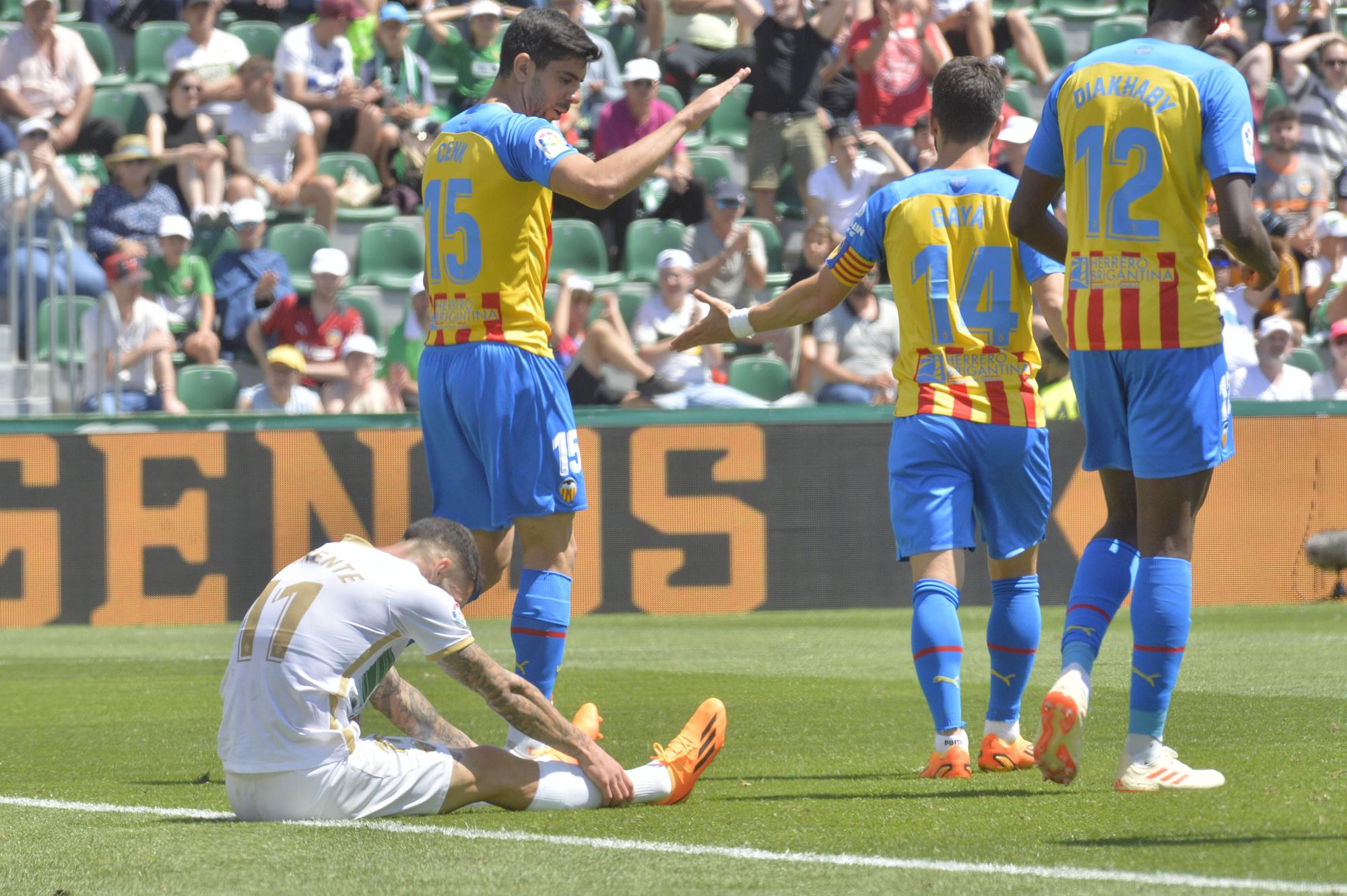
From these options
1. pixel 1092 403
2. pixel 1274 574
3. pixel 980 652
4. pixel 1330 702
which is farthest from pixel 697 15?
pixel 1092 403

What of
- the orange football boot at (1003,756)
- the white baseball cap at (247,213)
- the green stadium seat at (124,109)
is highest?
the green stadium seat at (124,109)

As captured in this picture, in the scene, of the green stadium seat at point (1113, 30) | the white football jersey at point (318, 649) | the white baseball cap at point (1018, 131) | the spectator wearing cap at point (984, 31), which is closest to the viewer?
the white football jersey at point (318, 649)

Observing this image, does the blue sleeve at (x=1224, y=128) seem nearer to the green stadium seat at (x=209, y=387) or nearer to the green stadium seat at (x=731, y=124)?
the green stadium seat at (x=209, y=387)

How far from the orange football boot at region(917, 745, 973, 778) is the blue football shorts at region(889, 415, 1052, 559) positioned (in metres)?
0.61

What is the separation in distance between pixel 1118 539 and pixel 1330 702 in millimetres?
2375

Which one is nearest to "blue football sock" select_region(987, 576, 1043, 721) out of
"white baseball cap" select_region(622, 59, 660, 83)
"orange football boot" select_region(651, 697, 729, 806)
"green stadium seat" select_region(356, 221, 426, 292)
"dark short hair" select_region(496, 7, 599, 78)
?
"orange football boot" select_region(651, 697, 729, 806)

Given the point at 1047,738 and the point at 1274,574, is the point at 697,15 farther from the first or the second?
the point at 1047,738

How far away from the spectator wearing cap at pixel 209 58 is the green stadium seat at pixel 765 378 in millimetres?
5093

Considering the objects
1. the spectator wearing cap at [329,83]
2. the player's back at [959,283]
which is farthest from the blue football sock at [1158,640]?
the spectator wearing cap at [329,83]

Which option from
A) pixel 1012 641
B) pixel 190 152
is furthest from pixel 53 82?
pixel 1012 641

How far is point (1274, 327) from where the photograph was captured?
13.2 meters

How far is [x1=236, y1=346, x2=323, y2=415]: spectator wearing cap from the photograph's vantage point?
1320 centimetres

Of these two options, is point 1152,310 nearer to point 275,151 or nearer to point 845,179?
point 845,179

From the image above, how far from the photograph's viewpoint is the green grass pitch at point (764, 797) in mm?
4020
